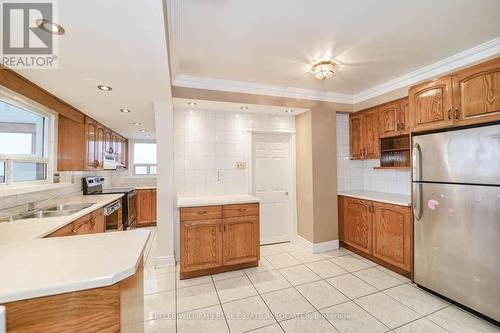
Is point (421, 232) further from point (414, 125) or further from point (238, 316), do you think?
point (238, 316)

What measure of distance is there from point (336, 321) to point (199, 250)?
155 cm

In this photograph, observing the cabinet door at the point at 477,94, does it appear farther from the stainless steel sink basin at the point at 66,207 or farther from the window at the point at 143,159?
the window at the point at 143,159

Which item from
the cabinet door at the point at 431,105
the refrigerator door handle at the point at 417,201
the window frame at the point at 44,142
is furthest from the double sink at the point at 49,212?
the cabinet door at the point at 431,105

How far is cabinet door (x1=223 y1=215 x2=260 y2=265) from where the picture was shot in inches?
103

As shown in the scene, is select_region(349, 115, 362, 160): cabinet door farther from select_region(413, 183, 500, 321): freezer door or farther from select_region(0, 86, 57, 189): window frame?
select_region(0, 86, 57, 189): window frame

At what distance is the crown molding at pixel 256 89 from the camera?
8.71ft

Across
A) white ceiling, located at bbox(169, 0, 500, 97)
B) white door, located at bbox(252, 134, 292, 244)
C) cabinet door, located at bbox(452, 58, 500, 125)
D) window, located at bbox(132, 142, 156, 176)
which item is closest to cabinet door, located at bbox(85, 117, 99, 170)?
white ceiling, located at bbox(169, 0, 500, 97)

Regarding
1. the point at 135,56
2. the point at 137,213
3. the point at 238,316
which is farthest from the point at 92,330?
the point at 137,213

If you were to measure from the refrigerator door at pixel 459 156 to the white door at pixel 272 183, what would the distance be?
184cm

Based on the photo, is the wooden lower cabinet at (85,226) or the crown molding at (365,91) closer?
the wooden lower cabinet at (85,226)

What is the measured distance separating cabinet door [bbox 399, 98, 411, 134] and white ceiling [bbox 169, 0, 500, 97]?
1.22 feet

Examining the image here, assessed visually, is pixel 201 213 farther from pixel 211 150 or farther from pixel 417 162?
pixel 417 162

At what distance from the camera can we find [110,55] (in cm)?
154

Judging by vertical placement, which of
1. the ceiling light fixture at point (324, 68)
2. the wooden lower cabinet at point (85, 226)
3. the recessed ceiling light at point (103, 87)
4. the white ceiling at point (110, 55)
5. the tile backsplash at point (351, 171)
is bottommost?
the wooden lower cabinet at point (85, 226)
